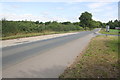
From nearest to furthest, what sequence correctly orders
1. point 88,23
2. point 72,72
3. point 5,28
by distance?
point 72,72
point 5,28
point 88,23

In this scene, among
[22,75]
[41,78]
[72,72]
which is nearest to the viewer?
[41,78]

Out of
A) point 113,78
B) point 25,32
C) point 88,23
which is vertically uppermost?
point 88,23

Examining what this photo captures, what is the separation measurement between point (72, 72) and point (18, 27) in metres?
19.5

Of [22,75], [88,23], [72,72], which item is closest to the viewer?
[22,75]

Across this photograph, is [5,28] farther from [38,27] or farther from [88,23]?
[88,23]

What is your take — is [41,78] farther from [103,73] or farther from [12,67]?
[103,73]

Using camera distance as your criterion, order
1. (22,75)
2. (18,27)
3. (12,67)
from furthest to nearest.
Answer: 1. (18,27)
2. (12,67)
3. (22,75)

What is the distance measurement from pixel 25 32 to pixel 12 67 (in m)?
20.0

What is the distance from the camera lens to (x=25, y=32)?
2483 centimetres

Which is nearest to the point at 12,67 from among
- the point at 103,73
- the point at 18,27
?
the point at 103,73

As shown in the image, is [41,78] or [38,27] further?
[38,27]

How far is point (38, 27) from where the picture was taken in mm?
29312

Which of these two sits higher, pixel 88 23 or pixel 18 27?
pixel 88 23

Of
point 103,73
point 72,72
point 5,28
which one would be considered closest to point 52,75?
point 72,72
